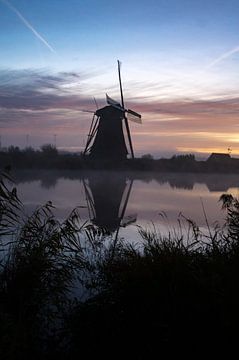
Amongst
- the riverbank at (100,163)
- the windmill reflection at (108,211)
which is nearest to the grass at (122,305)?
the windmill reflection at (108,211)

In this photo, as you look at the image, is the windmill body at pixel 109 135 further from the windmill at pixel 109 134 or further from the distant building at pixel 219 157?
the distant building at pixel 219 157

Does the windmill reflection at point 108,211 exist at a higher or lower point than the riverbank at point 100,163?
lower

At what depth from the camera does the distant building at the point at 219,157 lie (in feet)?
171

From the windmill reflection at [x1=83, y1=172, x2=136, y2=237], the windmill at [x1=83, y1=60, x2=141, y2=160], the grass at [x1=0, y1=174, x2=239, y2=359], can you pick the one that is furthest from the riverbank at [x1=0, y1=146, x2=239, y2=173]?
the grass at [x1=0, y1=174, x2=239, y2=359]

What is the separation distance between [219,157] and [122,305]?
52095mm

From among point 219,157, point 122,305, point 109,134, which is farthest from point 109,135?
point 122,305

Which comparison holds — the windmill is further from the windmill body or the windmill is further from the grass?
the grass

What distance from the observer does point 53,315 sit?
4.62 meters

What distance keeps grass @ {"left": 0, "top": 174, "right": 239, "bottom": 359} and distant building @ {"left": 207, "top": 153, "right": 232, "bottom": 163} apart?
156ft

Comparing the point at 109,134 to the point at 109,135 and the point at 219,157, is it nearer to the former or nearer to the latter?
the point at 109,135

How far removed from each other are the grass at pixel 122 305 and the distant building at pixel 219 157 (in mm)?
47509

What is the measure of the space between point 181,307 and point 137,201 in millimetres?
15668

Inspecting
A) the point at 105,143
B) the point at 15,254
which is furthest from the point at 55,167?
the point at 15,254

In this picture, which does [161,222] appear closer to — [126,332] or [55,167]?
[126,332]
